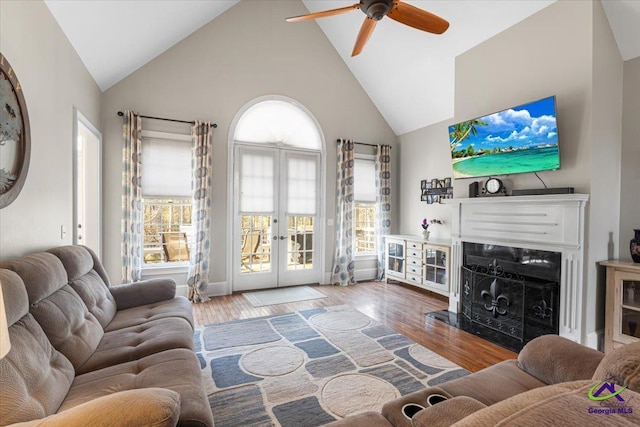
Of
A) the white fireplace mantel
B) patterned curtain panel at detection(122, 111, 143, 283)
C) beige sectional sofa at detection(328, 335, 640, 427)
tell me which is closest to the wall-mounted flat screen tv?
the white fireplace mantel

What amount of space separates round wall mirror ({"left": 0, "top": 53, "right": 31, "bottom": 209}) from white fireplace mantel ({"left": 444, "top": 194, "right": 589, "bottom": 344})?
157 inches

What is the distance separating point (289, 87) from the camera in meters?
5.03

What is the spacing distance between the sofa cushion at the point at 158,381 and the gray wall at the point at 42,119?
37.3 inches

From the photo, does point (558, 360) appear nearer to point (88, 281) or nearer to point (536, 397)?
point (536, 397)

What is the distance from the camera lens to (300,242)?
17.4 ft

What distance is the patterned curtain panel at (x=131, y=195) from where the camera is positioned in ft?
13.3

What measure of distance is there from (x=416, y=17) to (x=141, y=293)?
3.40 m

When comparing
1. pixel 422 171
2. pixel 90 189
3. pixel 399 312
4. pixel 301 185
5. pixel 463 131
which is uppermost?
pixel 463 131

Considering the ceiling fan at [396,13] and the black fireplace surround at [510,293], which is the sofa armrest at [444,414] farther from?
the ceiling fan at [396,13]

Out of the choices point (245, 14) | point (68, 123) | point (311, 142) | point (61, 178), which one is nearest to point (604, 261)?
point (311, 142)

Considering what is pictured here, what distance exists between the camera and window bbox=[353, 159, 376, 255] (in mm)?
5715

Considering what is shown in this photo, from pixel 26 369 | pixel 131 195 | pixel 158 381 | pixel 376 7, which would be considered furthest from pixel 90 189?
pixel 376 7

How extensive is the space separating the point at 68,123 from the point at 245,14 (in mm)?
3096

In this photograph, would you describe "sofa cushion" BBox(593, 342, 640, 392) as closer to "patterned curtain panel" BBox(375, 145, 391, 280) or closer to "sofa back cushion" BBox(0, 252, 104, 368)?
"sofa back cushion" BBox(0, 252, 104, 368)
